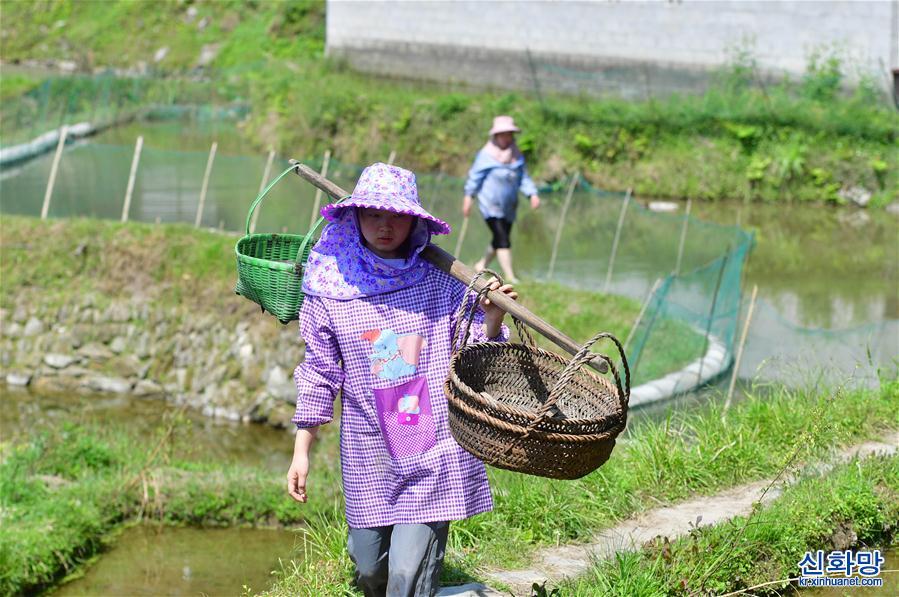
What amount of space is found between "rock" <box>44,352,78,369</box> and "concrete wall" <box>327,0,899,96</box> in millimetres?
9822

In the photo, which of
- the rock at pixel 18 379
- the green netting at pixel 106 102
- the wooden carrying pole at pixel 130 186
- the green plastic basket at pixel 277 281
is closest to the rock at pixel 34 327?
the rock at pixel 18 379

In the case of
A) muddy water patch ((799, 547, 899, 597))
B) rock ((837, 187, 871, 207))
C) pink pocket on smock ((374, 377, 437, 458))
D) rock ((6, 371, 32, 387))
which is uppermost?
pink pocket on smock ((374, 377, 437, 458))

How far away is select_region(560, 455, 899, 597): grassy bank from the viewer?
13.9ft

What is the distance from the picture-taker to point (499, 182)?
1019 cm

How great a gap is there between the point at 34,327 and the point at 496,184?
5512 mm

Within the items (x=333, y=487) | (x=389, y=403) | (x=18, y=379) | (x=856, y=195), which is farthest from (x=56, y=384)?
(x=856, y=195)

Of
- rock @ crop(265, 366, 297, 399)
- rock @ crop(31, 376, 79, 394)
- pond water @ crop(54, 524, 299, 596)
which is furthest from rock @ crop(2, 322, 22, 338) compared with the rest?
pond water @ crop(54, 524, 299, 596)

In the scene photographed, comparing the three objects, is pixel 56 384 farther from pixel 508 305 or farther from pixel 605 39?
pixel 605 39

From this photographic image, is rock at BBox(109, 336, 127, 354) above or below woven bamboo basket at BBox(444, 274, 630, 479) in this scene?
below

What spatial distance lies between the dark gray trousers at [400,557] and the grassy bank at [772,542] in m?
0.62

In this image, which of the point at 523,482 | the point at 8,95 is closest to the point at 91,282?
the point at 523,482

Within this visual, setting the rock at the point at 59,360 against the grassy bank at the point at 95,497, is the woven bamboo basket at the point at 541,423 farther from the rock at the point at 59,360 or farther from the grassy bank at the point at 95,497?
the rock at the point at 59,360

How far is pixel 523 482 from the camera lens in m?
5.14

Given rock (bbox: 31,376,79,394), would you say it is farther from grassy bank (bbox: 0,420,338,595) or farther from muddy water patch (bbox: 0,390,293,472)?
grassy bank (bbox: 0,420,338,595)
